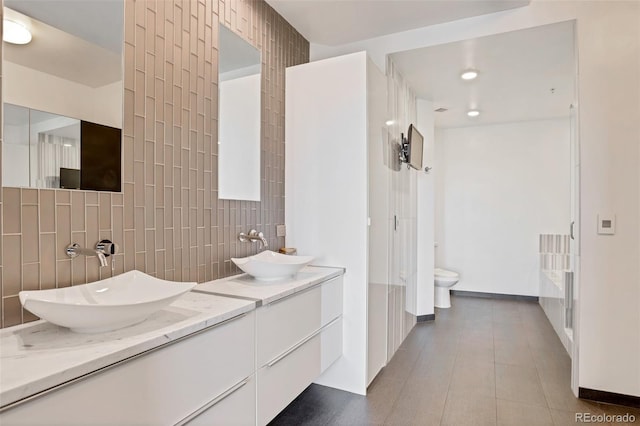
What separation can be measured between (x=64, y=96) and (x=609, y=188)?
9.90 feet

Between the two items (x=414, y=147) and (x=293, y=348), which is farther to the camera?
(x=414, y=147)

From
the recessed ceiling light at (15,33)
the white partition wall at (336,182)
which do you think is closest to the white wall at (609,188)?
the white partition wall at (336,182)

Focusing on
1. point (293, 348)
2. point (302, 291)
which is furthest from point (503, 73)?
point (293, 348)

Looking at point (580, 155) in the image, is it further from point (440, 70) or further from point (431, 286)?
point (431, 286)

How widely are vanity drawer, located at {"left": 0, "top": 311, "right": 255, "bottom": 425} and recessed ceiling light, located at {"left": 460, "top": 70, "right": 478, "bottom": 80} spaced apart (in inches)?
117

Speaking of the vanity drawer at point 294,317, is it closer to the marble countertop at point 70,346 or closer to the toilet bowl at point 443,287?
the marble countertop at point 70,346

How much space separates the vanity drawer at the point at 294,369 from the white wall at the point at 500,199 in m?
3.61

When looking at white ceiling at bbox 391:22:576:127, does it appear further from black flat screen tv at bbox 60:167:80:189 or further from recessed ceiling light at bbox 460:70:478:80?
black flat screen tv at bbox 60:167:80:189

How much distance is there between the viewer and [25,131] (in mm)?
1265

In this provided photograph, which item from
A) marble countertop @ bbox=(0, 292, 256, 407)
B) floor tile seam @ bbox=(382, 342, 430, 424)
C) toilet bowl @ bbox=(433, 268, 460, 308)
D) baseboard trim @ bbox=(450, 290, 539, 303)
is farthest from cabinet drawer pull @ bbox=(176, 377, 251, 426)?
baseboard trim @ bbox=(450, 290, 539, 303)

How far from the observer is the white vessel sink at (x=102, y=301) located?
3.24 ft

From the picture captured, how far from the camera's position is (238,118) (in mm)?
2244

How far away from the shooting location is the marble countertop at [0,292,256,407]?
818 mm

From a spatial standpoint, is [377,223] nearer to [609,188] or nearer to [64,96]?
[609,188]
